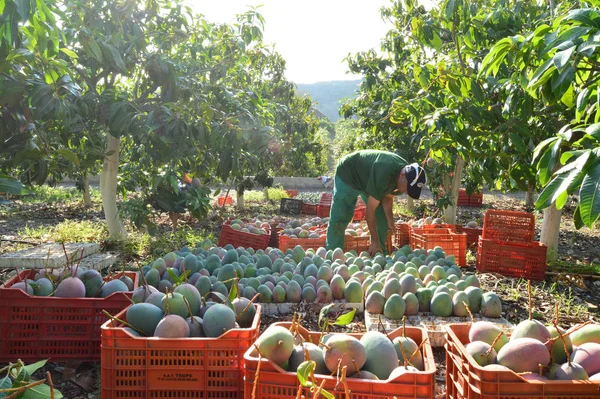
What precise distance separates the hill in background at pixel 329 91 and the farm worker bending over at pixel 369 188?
85.5 metres

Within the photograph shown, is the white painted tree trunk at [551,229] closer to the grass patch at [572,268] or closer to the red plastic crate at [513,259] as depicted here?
the grass patch at [572,268]

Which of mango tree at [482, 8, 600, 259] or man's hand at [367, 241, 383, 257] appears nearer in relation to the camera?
mango tree at [482, 8, 600, 259]

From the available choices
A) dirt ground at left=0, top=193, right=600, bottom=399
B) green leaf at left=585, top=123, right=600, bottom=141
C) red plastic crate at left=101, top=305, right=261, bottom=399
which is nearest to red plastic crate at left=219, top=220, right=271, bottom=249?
dirt ground at left=0, top=193, right=600, bottom=399

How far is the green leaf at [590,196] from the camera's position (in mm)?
1384

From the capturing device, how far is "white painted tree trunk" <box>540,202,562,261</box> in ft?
18.3

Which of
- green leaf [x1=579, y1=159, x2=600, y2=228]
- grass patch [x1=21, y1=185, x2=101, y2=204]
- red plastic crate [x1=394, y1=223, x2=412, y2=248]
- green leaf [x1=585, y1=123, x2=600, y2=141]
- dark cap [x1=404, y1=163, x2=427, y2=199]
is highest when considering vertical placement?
green leaf [x1=585, y1=123, x2=600, y2=141]

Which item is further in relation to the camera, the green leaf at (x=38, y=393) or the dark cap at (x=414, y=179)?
the dark cap at (x=414, y=179)

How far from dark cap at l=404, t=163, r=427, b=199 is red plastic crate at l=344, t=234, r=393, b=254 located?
41.8 inches

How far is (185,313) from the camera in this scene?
7.55 feet

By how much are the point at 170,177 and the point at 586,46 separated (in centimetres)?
454

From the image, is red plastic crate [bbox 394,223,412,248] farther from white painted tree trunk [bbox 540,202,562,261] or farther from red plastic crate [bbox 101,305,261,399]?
red plastic crate [bbox 101,305,261,399]

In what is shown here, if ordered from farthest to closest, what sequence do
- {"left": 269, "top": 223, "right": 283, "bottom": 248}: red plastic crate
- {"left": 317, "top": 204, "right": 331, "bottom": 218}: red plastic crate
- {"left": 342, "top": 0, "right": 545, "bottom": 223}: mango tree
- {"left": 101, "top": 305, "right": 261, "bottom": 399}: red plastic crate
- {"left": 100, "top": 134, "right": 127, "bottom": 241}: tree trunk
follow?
{"left": 317, "top": 204, "right": 331, "bottom": 218}: red plastic crate → {"left": 269, "top": 223, "right": 283, "bottom": 248}: red plastic crate → {"left": 100, "top": 134, "right": 127, "bottom": 241}: tree trunk → {"left": 342, "top": 0, "right": 545, "bottom": 223}: mango tree → {"left": 101, "top": 305, "right": 261, "bottom": 399}: red plastic crate

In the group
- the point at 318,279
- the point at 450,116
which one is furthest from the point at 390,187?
the point at 318,279

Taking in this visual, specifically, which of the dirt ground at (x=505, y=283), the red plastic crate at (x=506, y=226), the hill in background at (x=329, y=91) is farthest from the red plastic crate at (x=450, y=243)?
the hill in background at (x=329, y=91)
